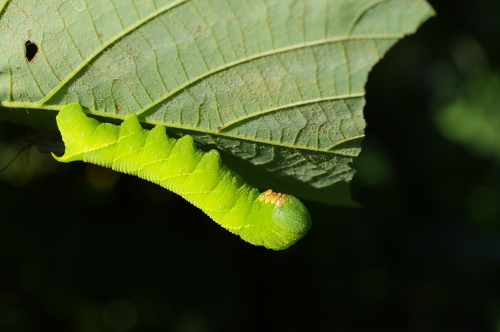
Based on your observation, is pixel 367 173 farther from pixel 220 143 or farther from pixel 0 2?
pixel 0 2

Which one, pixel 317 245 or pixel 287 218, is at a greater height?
pixel 287 218

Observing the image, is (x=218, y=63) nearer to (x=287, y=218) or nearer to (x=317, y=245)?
(x=287, y=218)

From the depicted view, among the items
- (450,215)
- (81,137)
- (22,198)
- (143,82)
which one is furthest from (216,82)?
(450,215)

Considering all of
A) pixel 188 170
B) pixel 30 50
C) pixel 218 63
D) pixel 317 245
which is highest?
pixel 30 50

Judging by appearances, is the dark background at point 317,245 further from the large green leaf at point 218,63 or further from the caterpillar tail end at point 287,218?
the caterpillar tail end at point 287,218

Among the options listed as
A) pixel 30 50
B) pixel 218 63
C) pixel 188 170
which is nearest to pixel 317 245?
pixel 188 170

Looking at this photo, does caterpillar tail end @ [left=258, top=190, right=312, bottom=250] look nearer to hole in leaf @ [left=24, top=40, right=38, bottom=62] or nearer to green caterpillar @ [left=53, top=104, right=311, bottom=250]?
green caterpillar @ [left=53, top=104, right=311, bottom=250]
